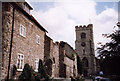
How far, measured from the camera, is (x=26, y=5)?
64.2 feet

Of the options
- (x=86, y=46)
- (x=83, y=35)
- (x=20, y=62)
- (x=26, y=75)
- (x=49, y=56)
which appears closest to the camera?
(x=26, y=75)

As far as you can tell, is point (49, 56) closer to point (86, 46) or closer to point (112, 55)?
point (112, 55)

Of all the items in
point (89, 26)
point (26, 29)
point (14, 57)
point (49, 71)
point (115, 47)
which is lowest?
point (49, 71)

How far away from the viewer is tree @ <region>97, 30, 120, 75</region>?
1561 centimetres

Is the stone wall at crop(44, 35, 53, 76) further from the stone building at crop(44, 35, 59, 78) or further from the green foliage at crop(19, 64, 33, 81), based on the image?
the green foliage at crop(19, 64, 33, 81)

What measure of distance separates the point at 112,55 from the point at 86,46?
162 ft

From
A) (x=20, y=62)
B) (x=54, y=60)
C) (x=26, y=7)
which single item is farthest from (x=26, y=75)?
(x=54, y=60)

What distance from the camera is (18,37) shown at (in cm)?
1489

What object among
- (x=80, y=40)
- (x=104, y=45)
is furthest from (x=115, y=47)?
(x=80, y=40)

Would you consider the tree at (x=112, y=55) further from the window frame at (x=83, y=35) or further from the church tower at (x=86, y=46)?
the window frame at (x=83, y=35)

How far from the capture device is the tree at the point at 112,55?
51.2 feet

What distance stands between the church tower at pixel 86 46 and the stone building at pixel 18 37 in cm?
4598

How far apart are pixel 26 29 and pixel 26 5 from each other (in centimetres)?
427

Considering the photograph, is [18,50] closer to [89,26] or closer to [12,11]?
[12,11]
